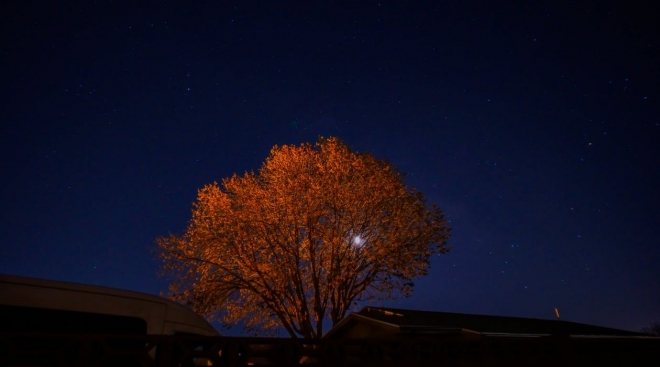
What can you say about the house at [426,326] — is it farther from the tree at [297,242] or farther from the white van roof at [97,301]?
the white van roof at [97,301]

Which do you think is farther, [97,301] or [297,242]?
[297,242]

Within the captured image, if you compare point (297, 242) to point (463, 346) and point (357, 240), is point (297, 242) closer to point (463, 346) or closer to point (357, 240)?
point (357, 240)

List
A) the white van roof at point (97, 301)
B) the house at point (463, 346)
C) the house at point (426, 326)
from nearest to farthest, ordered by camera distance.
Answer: the white van roof at point (97, 301) → the house at point (463, 346) → the house at point (426, 326)

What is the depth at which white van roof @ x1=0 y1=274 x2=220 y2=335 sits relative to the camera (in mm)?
3732

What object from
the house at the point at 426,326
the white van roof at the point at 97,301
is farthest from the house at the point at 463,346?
the white van roof at the point at 97,301

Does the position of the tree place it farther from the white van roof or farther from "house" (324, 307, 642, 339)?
the white van roof

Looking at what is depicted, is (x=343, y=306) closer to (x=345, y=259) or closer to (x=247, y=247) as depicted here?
(x=345, y=259)

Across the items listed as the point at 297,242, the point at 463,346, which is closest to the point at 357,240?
the point at 297,242

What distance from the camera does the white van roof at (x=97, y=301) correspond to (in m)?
3.73

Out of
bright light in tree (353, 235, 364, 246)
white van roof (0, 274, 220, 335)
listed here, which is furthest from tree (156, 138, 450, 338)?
white van roof (0, 274, 220, 335)

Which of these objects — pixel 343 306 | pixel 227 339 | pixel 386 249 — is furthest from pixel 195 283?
pixel 227 339

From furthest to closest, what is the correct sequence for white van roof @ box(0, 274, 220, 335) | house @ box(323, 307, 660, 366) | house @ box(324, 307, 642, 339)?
house @ box(324, 307, 642, 339) < house @ box(323, 307, 660, 366) < white van roof @ box(0, 274, 220, 335)

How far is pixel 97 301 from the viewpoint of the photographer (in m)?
4.13

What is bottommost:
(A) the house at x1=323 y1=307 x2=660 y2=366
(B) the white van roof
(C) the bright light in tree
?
(A) the house at x1=323 y1=307 x2=660 y2=366
